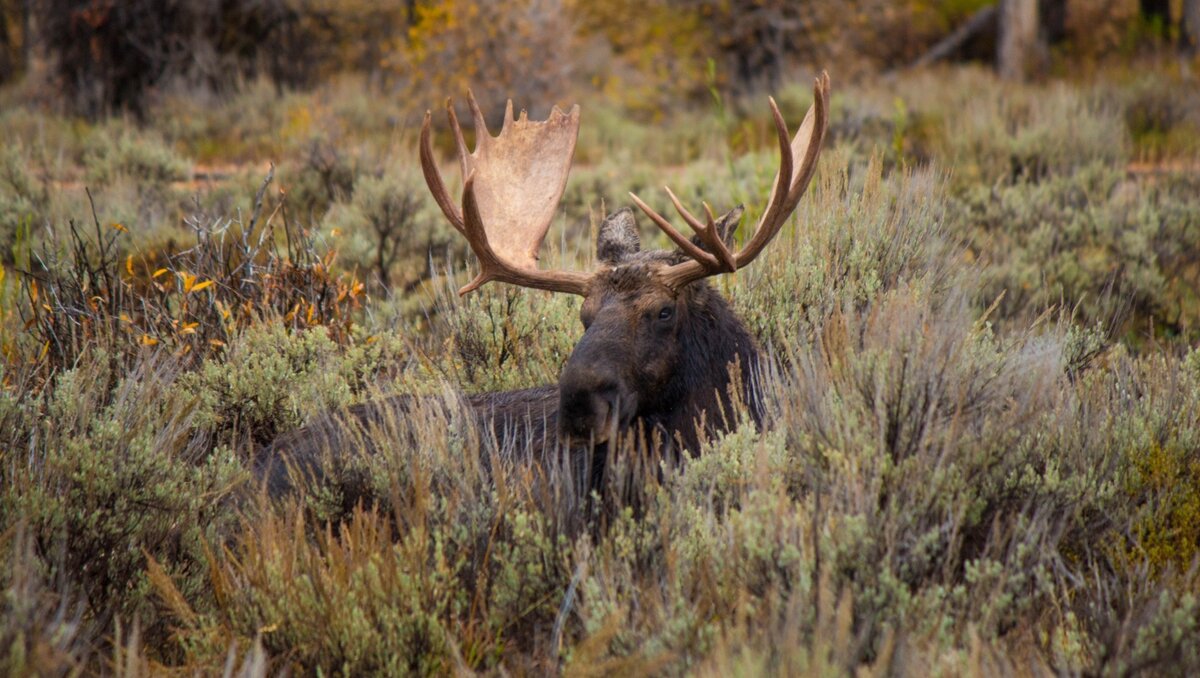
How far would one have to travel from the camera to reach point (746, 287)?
18.2ft

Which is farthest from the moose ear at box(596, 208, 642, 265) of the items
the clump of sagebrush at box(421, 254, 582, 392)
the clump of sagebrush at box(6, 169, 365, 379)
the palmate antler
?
the clump of sagebrush at box(6, 169, 365, 379)

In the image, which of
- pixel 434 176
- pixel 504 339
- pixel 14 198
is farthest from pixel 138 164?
pixel 434 176

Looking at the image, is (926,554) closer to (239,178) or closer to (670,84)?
(239,178)

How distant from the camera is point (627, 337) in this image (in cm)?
409

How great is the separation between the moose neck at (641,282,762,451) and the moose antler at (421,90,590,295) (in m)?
0.50

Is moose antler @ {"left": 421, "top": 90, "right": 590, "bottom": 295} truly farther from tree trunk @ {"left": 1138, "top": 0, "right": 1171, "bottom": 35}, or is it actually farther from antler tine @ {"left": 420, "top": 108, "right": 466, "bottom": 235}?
tree trunk @ {"left": 1138, "top": 0, "right": 1171, "bottom": 35}

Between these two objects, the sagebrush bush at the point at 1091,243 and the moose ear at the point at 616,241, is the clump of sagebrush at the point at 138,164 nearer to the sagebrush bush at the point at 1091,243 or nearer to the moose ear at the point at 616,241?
the moose ear at the point at 616,241

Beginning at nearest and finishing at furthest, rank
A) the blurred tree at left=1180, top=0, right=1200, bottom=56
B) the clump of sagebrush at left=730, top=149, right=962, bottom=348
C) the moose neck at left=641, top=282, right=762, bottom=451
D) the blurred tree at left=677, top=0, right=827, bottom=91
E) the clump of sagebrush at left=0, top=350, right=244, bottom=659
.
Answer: the clump of sagebrush at left=0, top=350, right=244, bottom=659 → the moose neck at left=641, top=282, right=762, bottom=451 → the clump of sagebrush at left=730, top=149, right=962, bottom=348 → the blurred tree at left=1180, top=0, right=1200, bottom=56 → the blurred tree at left=677, top=0, right=827, bottom=91

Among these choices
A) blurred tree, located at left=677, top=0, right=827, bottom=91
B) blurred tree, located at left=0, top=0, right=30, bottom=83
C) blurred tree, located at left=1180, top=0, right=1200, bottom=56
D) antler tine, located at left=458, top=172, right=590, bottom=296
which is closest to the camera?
antler tine, located at left=458, top=172, right=590, bottom=296

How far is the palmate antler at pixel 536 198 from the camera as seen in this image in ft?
13.4

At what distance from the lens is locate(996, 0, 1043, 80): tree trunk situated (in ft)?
53.6

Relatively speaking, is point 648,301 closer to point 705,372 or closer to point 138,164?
point 705,372

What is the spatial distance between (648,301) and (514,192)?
118 cm

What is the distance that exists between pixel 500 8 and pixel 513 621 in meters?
11.8
